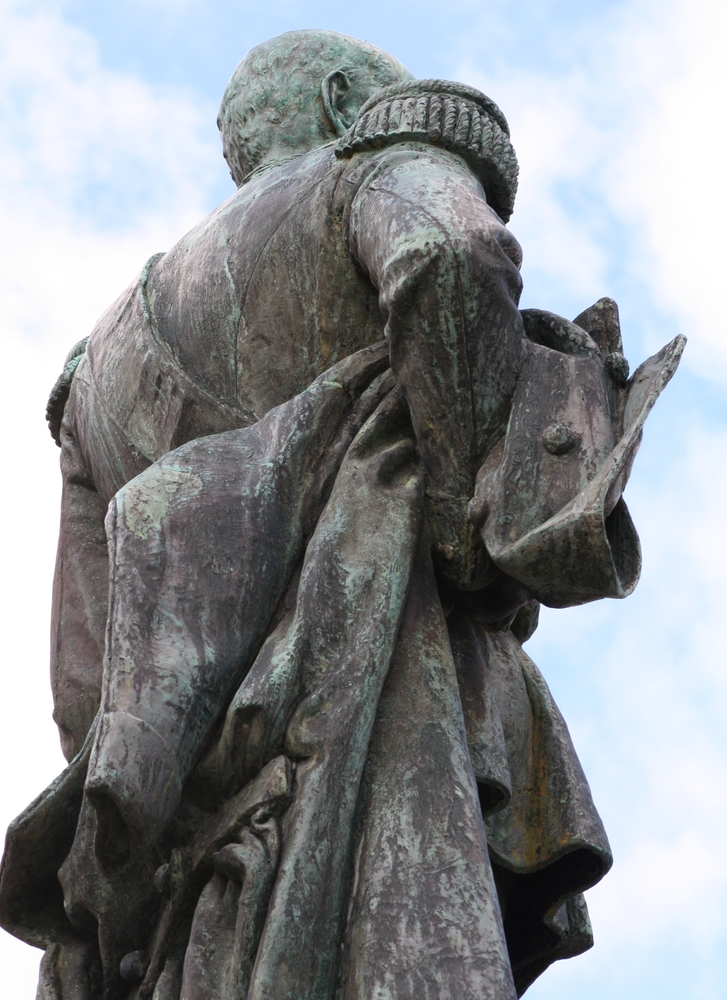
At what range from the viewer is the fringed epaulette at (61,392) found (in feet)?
18.0

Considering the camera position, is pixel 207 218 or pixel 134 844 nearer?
pixel 134 844

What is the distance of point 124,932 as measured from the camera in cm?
431

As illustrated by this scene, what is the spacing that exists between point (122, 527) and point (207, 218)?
1.17 m

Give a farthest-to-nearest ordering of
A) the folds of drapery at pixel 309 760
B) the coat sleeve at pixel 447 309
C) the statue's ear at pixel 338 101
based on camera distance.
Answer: the statue's ear at pixel 338 101 < the coat sleeve at pixel 447 309 < the folds of drapery at pixel 309 760

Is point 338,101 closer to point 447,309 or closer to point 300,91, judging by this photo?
point 300,91

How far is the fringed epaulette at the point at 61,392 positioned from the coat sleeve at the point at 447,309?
4.03 ft

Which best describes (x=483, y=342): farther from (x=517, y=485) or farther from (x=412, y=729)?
(x=412, y=729)

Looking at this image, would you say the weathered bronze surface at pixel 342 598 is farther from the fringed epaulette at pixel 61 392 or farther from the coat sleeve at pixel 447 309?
the fringed epaulette at pixel 61 392

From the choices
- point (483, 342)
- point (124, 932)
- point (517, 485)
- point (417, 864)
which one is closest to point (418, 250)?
point (483, 342)

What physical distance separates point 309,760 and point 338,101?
2118 mm

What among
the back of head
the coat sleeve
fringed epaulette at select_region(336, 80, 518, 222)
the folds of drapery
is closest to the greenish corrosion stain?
the folds of drapery

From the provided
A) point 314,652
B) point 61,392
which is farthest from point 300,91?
point 314,652

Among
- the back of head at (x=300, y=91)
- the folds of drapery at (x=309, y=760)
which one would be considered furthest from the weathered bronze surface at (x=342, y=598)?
the back of head at (x=300, y=91)

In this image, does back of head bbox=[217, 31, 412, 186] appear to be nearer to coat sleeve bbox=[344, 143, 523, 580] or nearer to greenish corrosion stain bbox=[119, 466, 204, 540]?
coat sleeve bbox=[344, 143, 523, 580]
